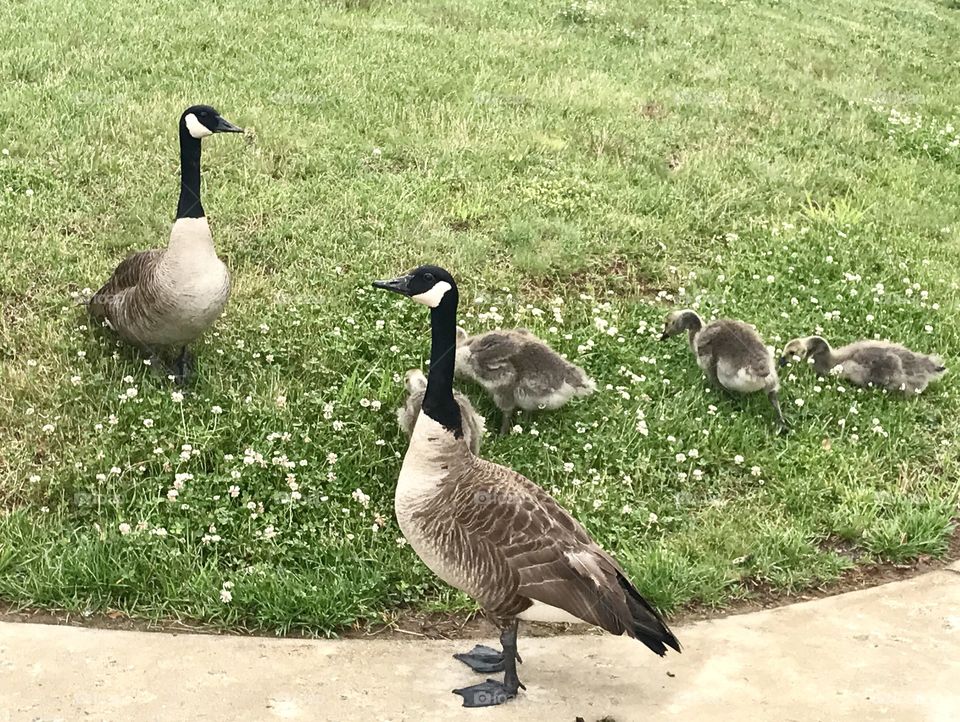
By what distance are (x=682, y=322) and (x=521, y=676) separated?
3.60 metres

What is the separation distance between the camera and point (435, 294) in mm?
4391

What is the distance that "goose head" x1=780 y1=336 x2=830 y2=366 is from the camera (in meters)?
7.26

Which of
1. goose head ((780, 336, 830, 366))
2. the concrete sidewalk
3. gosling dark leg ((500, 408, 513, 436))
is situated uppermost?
goose head ((780, 336, 830, 366))

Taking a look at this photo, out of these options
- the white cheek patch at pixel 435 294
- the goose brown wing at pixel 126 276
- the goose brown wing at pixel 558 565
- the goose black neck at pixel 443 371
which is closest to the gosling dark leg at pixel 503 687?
the goose brown wing at pixel 558 565

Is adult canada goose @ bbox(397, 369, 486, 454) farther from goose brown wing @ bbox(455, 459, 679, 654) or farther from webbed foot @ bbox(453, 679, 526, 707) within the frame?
webbed foot @ bbox(453, 679, 526, 707)

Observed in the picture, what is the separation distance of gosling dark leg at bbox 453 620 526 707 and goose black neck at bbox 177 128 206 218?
333 centimetres

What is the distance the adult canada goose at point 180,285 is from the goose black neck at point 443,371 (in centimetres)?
209

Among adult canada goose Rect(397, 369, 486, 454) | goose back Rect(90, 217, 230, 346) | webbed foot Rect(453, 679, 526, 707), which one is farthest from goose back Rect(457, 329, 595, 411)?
webbed foot Rect(453, 679, 526, 707)

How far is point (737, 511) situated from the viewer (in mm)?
5945

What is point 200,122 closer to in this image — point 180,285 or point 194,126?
point 194,126

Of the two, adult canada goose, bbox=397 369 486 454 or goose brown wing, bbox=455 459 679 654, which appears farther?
adult canada goose, bbox=397 369 486 454

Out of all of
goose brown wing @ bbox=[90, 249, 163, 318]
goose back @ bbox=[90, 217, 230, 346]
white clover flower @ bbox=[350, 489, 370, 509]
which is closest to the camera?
white clover flower @ bbox=[350, 489, 370, 509]

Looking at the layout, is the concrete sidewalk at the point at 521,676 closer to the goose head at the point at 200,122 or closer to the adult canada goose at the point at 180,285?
the adult canada goose at the point at 180,285

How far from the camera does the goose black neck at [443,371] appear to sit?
438 cm
